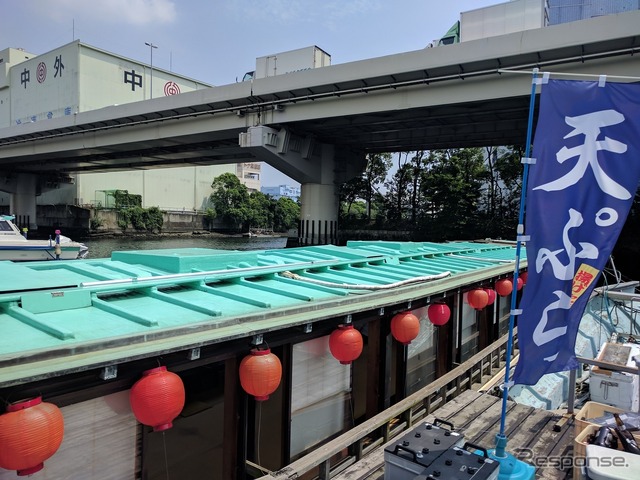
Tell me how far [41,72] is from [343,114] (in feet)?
184

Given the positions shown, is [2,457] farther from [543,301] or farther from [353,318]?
[543,301]

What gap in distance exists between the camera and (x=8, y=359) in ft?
8.81

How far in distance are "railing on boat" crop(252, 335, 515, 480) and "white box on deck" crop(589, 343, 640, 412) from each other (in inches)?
71.9

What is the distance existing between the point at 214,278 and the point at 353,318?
1.85 m

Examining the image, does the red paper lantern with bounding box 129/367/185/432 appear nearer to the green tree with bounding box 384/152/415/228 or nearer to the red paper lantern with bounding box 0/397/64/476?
the red paper lantern with bounding box 0/397/64/476

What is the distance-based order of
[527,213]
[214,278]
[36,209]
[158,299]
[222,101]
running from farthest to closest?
[36,209], [222,101], [214,278], [158,299], [527,213]

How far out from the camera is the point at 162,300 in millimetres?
4758

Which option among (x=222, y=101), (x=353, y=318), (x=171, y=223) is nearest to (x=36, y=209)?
(x=171, y=223)

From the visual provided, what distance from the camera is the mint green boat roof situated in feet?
10.2

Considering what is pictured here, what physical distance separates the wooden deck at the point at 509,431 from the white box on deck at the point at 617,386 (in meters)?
1.80

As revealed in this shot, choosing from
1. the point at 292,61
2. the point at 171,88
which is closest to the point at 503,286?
the point at 292,61

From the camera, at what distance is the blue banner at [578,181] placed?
402 centimetres

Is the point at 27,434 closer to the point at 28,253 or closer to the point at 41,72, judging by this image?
the point at 28,253

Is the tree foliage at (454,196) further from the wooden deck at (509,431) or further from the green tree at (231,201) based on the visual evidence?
the wooden deck at (509,431)
